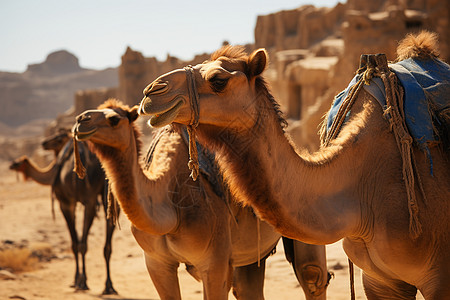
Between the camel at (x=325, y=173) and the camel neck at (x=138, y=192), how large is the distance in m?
1.55

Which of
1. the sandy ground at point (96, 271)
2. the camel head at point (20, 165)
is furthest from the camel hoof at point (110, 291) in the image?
the camel head at point (20, 165)

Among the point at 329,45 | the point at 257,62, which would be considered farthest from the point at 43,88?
the point at 257,62

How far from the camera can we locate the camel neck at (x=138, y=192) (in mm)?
4137

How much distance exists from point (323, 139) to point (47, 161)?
95.6 feet

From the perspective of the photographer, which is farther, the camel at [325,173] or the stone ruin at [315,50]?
the stone ruin at [315,50]

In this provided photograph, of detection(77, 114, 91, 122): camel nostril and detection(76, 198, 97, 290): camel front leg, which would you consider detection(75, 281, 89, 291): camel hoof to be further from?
detection(77, 114, 91, 122): camel nostril

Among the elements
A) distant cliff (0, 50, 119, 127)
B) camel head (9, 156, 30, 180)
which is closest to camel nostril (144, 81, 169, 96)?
camel head (9, 156, 30, 180)

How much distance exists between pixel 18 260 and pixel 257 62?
9.50 m

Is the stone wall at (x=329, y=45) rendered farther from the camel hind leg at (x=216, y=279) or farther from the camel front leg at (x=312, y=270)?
the camel hind leg at (x=216, y=279)

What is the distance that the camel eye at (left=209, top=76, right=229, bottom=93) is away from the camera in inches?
105

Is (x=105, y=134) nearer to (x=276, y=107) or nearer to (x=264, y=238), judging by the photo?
(x=264, y=238)

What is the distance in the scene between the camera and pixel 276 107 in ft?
9.25

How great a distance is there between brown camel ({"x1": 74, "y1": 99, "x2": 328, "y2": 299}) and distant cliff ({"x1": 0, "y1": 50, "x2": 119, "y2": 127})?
8496cm

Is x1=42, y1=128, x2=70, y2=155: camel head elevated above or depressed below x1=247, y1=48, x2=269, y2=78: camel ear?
below
